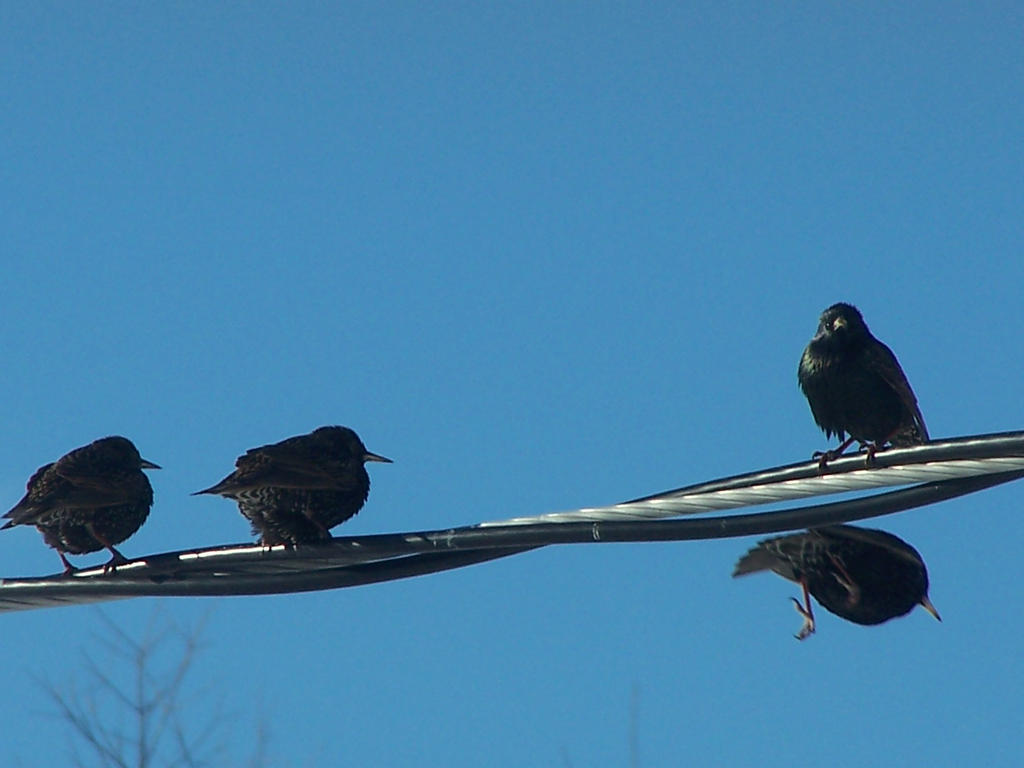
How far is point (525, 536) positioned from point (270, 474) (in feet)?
6.22

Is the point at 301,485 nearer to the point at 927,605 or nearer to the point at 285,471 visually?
the point at 285,471

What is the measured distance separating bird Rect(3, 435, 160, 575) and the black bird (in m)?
3.28

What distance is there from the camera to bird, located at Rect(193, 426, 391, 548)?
248 inches

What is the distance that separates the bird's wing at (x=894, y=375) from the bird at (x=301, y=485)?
2.21 m

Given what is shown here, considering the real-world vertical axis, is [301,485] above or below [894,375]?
below

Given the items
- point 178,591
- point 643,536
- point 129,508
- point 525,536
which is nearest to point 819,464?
point 643,536

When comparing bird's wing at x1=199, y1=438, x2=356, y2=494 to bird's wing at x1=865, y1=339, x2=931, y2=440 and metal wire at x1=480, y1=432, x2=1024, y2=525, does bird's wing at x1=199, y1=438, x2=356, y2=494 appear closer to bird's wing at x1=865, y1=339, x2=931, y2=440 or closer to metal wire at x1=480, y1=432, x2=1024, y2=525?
metal wire at x1=480, y1=432, x2=1024, y2=525

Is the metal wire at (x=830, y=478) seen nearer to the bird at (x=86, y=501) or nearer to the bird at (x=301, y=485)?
the bird at (x=301, y=485)

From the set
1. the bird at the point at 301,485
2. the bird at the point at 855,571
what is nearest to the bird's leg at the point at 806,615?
the bird at the point at 855,571

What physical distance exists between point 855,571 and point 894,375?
1437mm

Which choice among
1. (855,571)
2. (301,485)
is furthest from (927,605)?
(301,485)

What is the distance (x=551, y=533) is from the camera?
4.82 metres

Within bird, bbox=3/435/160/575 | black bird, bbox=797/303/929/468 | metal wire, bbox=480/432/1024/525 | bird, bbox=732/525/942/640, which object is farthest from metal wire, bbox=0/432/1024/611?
black bird, bbox=797/303/929/468

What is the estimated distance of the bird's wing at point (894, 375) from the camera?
Result: 6434mm
